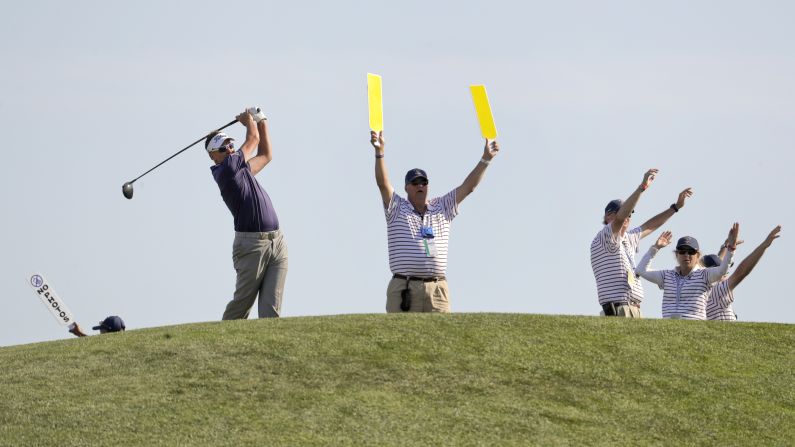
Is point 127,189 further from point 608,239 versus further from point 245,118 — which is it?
point 608,239

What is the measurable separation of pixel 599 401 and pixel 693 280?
3.99m

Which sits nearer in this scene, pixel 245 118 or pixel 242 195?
pixel 242 195

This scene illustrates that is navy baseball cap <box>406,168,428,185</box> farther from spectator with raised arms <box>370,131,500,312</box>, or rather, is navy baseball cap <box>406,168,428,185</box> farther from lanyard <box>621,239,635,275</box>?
lanyard <box>621,239,635,275</box>

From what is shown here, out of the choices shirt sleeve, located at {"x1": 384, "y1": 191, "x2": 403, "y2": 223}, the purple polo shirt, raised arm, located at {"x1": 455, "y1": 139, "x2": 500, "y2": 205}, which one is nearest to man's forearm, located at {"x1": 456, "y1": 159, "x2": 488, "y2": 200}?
raised arm, located at {"x1": 455, "y1": 139, "x2": 500, "y2": 205}

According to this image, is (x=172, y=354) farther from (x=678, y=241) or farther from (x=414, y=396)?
(x=678, y=241)

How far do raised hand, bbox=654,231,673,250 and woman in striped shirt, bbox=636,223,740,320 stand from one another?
48 cm

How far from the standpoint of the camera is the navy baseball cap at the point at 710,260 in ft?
59.4

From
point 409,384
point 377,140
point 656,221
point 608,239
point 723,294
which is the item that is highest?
point 377,140

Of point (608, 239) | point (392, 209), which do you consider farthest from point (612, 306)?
point (392, 209)

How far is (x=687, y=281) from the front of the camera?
52.6 feet

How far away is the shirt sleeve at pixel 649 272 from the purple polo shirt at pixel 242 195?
459 centimetres

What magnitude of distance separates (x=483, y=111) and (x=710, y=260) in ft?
14.9

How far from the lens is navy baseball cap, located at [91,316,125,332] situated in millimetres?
17242

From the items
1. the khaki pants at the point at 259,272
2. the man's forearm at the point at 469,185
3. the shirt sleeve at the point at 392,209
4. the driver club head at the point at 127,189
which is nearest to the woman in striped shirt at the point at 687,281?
the man's forearm at the point at 469,185
